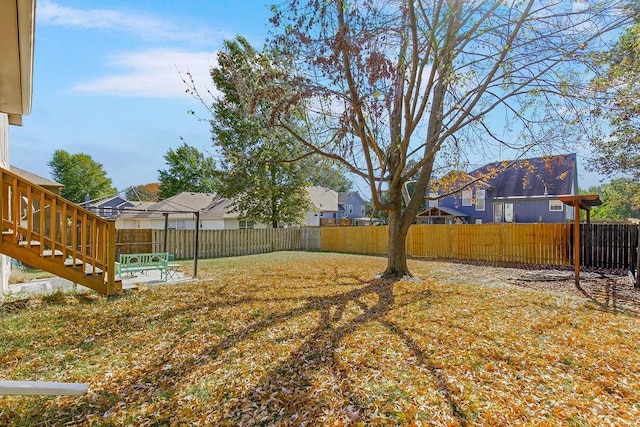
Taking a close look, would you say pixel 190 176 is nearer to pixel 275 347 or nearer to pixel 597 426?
pixel 275 347

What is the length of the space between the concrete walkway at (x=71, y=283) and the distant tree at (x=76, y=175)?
137 ft

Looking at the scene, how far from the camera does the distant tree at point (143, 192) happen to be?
5416cm

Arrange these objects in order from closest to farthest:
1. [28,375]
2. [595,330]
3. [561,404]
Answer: [561,404] → [28,375] → [595,330]

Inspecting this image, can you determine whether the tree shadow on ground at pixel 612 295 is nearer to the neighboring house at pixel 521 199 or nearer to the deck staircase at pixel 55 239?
the deck staircase at pixel 55 239

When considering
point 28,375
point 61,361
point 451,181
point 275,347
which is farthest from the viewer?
point 451,181

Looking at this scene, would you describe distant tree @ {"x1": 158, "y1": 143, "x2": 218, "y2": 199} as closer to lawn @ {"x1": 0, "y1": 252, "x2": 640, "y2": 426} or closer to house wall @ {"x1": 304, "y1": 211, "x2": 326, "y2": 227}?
house wall @ {"x1": 304, "y1": 211, "x2": 326, "y2": 227}

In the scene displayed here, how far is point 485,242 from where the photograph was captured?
1328cm

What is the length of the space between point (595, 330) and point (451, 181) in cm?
672

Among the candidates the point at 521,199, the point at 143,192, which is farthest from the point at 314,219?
the point at 143,192

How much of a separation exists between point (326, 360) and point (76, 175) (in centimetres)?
5214

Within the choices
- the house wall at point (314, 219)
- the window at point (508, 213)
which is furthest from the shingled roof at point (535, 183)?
the house wall at point (314, 219)

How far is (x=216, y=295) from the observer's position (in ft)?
23.1

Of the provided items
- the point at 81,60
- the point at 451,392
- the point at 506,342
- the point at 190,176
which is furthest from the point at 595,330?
the point at 190,176

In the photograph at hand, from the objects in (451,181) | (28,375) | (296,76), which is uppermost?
(296,76)
